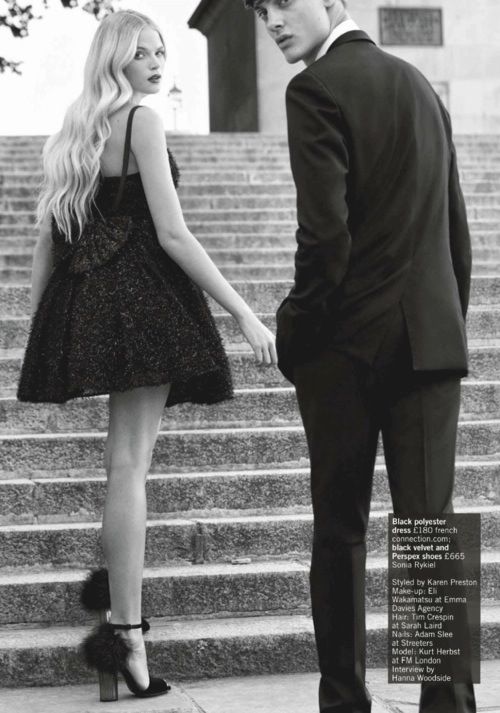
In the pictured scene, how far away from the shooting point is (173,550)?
190 inches

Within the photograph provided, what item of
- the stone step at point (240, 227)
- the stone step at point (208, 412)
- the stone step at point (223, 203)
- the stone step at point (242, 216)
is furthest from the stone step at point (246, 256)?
the stone step at point (208, 412)

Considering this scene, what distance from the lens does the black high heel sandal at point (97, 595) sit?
391cm

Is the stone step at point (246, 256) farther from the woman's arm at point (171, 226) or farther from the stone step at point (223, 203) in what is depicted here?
the woman's arm at point (171, 226)

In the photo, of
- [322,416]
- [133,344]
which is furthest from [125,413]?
[322,416]

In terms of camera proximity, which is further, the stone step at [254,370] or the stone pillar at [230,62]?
the stone pillar at [230,62]

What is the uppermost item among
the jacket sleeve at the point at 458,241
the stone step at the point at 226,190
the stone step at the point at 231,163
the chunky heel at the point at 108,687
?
the stone step at the point at 231,163

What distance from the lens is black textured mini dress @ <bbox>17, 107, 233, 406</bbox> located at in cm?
375

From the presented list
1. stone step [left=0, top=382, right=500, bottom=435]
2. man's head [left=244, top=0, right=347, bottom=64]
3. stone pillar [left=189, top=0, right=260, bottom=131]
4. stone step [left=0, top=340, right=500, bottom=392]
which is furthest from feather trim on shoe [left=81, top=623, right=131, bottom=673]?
stone pillar [left=189, top=0, right=260, bottom=131]

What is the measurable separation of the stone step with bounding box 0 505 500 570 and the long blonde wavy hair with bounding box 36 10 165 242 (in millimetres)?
1373

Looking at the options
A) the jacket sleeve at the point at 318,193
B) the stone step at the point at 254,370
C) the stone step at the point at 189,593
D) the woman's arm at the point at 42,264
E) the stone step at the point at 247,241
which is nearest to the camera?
the jacket sleeve at the point at 318,193

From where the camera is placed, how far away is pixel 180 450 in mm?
5418

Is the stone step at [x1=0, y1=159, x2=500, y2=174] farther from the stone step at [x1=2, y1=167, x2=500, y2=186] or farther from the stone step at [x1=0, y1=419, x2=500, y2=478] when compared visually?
the stone step at [x1=0, y1=419, x2=500, y2=478]

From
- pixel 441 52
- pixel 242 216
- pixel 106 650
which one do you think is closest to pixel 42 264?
pixel 106 650

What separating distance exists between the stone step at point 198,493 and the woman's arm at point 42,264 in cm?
120
